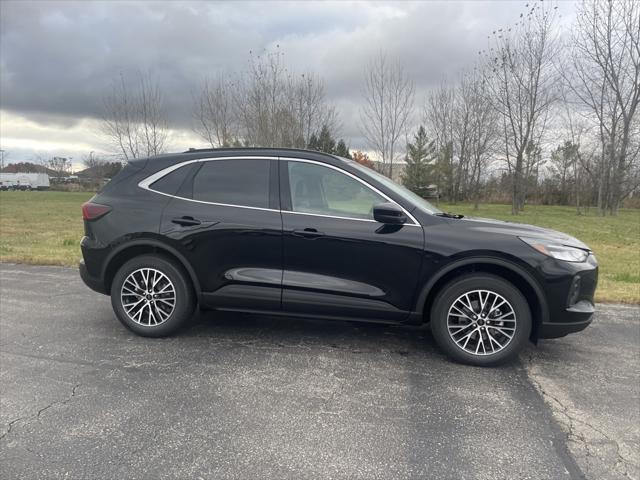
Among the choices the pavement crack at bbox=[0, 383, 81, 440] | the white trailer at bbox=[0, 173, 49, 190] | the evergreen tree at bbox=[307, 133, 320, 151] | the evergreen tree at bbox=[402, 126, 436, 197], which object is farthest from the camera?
the white trailer at bbox=[0, 173, 49, 190]

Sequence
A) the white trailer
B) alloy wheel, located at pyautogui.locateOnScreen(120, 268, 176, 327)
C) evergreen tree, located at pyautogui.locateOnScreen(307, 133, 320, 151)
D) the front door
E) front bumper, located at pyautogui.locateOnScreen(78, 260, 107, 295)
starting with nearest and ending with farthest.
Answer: the front door → alloy wheel, located at pyautogui.locateOnScreen(120, 268, 176, 327) → front bumper, located at pyautogui.locateOnScreen(78, 260, 107, 295) → evergreen tree, located at pyautogui.locateOnScreen(307, 133, 320, 151) → the white trailer

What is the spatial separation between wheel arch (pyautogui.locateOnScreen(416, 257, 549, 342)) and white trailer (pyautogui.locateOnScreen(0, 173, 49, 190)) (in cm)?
9427

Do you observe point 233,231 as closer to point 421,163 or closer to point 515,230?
point 515,230

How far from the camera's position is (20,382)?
3250 millimetres

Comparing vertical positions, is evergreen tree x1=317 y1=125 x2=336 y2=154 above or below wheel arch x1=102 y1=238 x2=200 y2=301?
above

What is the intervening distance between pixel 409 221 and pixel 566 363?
1885mm

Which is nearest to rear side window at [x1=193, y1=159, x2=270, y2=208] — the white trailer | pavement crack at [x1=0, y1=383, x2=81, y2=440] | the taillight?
the taillight

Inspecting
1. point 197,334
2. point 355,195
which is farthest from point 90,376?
point 355,195

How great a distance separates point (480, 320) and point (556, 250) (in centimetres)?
85

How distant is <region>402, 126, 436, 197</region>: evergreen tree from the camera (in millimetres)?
40031

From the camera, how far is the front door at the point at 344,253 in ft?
Answer: 11.9

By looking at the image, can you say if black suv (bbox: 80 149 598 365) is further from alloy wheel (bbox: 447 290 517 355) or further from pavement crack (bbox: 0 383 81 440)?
pavement crack (bbox: 0 383 81 440)

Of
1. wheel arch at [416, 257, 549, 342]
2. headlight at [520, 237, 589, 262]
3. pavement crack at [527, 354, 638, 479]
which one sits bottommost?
pavement crack at [527, 354, 638, 479]

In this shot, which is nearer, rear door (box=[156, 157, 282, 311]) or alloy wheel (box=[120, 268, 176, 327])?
rear door (box=[156, 157, 282, 311])
